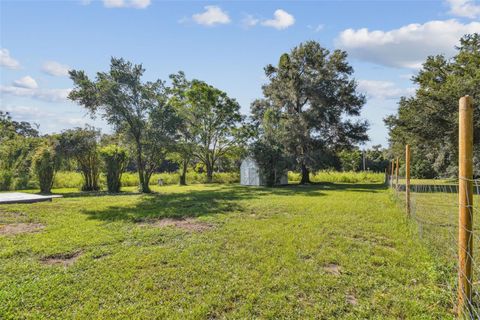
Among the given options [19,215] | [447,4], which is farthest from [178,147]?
[447,4]

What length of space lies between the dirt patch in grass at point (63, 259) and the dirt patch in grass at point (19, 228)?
204cm

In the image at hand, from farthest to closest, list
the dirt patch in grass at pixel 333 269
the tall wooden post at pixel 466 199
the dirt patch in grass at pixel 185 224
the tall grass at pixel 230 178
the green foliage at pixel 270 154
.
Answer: the tall grass at pixel 230 178 < the green foliage at pixel 270 154 < the dirt patch in grass at pixel 185 224 < the dirt patch in grass at pixel 333 269 < the tall wooden post at pixel 466 199

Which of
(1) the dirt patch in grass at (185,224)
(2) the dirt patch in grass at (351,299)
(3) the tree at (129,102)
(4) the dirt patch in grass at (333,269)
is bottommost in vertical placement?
(2) the dirt patch in grass at (351,299)

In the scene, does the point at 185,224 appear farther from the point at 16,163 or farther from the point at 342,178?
the point at 342,178

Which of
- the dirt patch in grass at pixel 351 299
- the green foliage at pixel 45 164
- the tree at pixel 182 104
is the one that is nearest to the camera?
the dirt patch in grass at pixel 351 299

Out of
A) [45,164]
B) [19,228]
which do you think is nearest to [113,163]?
[45,164]

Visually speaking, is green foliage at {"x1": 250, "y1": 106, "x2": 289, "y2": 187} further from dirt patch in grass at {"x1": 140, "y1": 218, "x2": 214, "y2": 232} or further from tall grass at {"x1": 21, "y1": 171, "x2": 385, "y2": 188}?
dirt patch in grass at {"x1": 140, "y1": 218, "x2": 214, "y2": 232}

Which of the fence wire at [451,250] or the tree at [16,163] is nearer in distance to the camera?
the fence wire at [451,250]

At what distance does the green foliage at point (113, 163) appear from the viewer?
48.2ft

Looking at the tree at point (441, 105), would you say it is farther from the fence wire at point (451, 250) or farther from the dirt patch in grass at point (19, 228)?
the dirt patch in grass at point (19, 228)

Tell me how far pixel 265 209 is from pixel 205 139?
15.7 m

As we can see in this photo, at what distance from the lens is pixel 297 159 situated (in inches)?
747

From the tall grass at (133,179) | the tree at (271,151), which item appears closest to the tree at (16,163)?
the tall grass at (133,179)

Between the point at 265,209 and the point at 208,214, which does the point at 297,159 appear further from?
the point at 208,214
